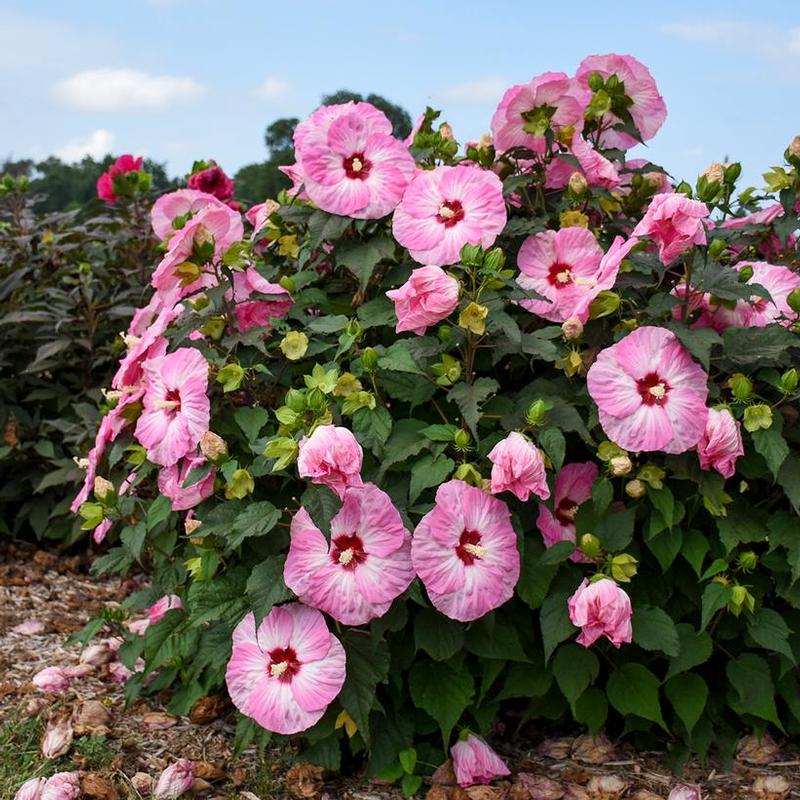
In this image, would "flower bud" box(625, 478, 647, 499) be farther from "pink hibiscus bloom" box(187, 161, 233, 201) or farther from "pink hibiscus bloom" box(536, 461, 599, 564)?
"pink hibiscus bloom" box(187, 161, 233, 201)

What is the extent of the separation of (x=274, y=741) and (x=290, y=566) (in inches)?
28.2

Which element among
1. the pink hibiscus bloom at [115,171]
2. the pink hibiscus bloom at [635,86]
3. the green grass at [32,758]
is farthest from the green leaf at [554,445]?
the pink hibiscus bloom at [115,171]

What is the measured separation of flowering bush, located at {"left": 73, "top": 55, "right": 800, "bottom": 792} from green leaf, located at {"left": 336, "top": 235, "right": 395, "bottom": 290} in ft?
0.04

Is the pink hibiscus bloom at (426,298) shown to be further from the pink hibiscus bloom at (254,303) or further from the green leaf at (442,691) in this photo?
the green leaf at (442,691)

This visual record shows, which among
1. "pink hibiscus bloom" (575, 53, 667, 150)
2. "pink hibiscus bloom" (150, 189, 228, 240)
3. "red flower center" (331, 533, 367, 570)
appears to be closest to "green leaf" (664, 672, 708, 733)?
"red flower center" (331, 533, 367, 570)

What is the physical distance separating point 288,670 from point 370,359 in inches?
26.7

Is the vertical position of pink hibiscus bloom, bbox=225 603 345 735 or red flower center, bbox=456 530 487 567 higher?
red flower center, bbox=456 530 487 567

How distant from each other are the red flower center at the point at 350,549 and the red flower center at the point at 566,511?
47 centimetres

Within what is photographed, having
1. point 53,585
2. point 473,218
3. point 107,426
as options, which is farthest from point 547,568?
point 53,585

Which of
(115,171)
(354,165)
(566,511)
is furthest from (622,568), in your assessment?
(115,171)

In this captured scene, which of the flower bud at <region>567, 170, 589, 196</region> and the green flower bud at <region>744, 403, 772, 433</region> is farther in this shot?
the flower bud at <region>567, 170, 589, 196</region>

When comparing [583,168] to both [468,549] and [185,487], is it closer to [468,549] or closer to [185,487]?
[468,549]

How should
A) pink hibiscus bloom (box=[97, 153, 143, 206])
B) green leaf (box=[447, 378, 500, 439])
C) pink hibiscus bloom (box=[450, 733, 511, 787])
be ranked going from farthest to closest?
pink hibiscus bloom (box=[97, 153, 143, 206])
pink hibiscus bloom (box=[450, 733, 511, 787])
green leaf (box=[447, 378, 500, 439])

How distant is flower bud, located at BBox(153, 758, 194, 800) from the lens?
2.28 meters
